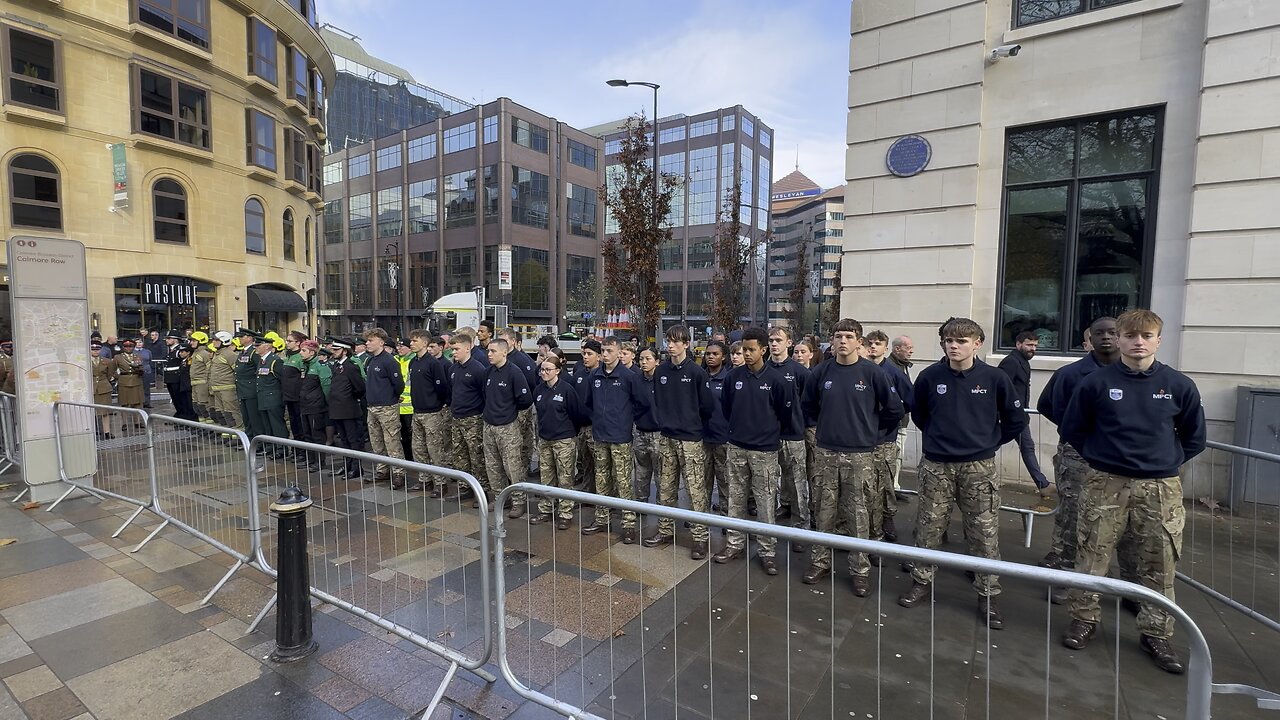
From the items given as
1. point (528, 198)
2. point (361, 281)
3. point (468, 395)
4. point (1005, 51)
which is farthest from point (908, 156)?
point (361, 281)

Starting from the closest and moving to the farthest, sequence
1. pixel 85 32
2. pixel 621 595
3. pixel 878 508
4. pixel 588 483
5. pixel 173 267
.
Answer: pixel 621 595
pixel 878 508
pixel 588 483
pixel 85 32
pixel 173 267

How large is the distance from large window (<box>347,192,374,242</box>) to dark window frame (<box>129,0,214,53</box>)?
39.0 m

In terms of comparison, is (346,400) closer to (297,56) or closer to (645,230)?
(645,230)

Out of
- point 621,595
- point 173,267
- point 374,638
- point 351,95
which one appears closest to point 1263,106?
point 621,595

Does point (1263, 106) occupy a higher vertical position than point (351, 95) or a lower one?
lower

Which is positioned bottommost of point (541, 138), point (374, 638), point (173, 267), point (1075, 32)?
point (374, 638)

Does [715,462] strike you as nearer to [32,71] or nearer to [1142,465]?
[1142,465]

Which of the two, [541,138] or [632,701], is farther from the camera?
[541,138]

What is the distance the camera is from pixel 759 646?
3805 mm

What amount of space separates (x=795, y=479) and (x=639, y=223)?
1052 cm

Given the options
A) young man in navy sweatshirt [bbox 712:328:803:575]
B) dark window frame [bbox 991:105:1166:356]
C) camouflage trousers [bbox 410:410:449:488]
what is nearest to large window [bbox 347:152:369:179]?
camouflage trousers [bbox 410:410:449:488]

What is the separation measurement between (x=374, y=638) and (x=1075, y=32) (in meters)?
10.1

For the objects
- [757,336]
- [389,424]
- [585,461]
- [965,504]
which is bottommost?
[585,461]

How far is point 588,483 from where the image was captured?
7223 millimetres
